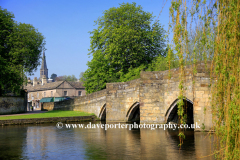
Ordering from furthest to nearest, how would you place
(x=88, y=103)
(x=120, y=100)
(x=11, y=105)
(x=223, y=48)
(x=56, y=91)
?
(x=56, y=91) < (x=11, y=105) < (x=88, y=103) < (x=120, y=100) < (x=223, y=48)

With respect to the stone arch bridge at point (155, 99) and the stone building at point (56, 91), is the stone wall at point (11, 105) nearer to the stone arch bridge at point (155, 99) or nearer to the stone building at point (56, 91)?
the stone arch bridge at point (155, 99)

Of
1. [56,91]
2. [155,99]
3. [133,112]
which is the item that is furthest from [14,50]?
[56,91]

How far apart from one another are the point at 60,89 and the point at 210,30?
166 ft

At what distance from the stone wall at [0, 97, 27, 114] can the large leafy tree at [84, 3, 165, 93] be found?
7035 millimetres

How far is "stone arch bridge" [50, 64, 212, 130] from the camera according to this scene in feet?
42.9

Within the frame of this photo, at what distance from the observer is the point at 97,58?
87.4ft

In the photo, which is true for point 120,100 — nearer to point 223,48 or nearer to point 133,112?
point 133,112

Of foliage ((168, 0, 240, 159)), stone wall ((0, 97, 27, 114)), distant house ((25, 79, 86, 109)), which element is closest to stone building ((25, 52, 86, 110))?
distant house ((25, 79, 86, 109))

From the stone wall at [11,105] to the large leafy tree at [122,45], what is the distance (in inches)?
277

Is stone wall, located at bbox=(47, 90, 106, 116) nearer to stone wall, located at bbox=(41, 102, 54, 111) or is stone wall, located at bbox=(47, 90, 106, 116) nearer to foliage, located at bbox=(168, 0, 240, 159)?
stone wall, located at bbox=(41, 102, 54, 111)

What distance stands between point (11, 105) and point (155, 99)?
16.2 m

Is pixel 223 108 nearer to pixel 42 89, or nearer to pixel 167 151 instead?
pixel 167 151

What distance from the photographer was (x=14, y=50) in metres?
25.2

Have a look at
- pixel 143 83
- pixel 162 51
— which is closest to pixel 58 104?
pixel 162 51
